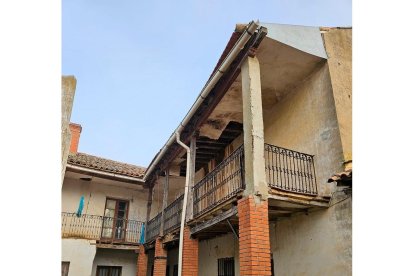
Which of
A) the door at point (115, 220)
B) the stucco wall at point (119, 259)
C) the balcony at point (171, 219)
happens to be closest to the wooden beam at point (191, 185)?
the balcony at point (171, 219)

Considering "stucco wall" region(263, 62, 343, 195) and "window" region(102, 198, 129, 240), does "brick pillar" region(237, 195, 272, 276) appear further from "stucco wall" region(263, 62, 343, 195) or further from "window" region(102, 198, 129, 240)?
"window" region(102, 198, 129, 240)

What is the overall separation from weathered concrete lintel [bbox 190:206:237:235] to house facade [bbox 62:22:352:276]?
3cm

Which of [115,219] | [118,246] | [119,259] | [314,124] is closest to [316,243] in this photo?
[314,124]

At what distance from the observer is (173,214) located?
11.3 meters

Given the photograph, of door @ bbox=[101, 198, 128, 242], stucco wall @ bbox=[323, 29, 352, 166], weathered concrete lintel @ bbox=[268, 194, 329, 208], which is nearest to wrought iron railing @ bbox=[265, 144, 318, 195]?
weathered concrete lintel @ bbox=[268, 194, 329, 208]

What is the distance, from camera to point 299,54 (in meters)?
7.54

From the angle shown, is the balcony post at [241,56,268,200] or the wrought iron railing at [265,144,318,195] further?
the wrought iron railing at [265,144,318,195]

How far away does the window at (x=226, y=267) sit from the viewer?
1019 centimetres

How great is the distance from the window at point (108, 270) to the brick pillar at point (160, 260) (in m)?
4.31

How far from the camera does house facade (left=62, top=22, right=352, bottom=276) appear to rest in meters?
6.18

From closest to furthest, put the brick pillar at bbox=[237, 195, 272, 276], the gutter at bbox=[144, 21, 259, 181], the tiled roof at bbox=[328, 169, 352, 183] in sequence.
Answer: the brick pillar at bbox=[237, 195, 272, 276] → the tiled roof at bbox=[328, 169, 352, 183] → the gutter at bbox=[144, 21, 259, 181]

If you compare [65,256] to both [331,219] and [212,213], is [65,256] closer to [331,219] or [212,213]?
[212,213]
